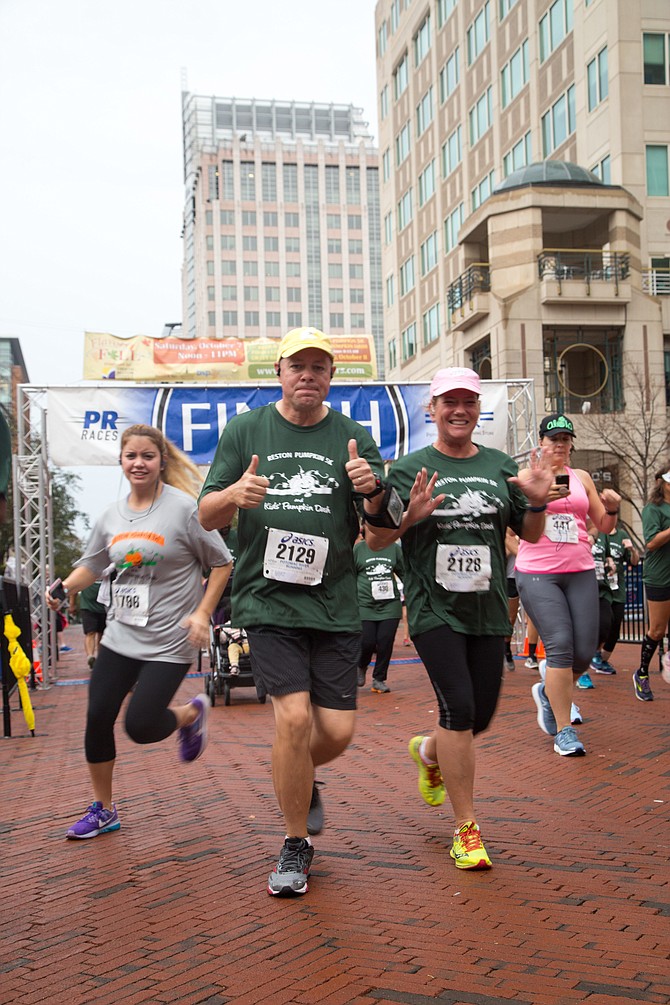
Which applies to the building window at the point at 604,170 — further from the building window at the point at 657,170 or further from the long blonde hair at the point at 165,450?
the long blonde hair at the point at 165,450

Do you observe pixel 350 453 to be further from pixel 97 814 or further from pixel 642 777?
pixel 642 777

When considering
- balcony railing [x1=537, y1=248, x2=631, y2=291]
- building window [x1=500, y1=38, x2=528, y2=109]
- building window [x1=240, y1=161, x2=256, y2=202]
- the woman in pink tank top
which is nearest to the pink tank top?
the woman in pink tank top

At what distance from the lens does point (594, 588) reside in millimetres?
6906

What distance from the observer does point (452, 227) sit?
44.7m

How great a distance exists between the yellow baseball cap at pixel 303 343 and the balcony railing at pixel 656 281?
33.0 m

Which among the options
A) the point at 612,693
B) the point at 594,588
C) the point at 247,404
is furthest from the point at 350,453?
the point at 247,404

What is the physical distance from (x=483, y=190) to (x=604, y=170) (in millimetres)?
7827

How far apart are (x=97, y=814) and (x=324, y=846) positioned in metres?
1.22

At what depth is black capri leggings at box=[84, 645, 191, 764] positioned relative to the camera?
4.98 meters

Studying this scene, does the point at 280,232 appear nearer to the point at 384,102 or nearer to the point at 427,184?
the point at 384,102

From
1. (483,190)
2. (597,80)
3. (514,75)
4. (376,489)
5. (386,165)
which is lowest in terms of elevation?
(376,489)

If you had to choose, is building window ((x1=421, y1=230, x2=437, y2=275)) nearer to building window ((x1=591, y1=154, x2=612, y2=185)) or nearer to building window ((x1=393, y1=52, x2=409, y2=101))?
building window ((x1=393, y1=52, x2=409, y2=101))

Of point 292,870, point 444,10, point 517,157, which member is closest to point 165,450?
point 292,870

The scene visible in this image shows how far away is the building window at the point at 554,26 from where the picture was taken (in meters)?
35.8
